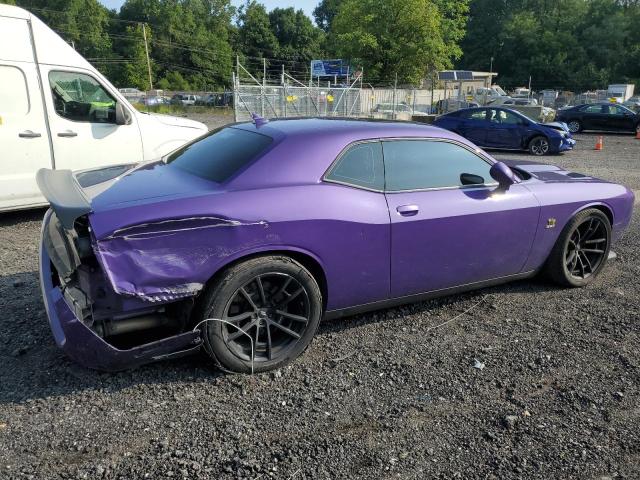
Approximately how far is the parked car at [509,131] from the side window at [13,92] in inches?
511

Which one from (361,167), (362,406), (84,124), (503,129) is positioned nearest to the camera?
(362,406)

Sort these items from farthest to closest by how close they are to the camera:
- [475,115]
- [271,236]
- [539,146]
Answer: [475,115] → [539,146] → [271,236]

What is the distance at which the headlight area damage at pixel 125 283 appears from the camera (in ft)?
9.04

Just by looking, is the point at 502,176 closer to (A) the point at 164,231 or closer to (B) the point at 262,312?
(B) the point at 262,312

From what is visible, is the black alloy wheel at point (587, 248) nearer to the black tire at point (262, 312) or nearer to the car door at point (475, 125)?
the black tire at point (262, 312)

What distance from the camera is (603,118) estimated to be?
23094 mm

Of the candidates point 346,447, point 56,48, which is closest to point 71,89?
point 56,48

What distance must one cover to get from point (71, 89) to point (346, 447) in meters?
5.88

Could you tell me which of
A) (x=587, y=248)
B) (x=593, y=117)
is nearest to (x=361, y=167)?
(x=587, y=248)

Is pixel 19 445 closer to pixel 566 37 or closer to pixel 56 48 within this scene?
pixel 56 48

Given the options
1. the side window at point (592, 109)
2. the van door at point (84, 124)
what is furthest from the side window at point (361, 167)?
the side window at point (592, 109)

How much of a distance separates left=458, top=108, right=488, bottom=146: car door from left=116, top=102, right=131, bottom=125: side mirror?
11740 millimetres

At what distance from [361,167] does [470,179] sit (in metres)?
0.94

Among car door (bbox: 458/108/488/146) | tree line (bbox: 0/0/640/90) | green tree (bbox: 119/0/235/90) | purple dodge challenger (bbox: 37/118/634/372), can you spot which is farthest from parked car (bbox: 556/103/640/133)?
green tree (bbox: 119/0/235/90)
